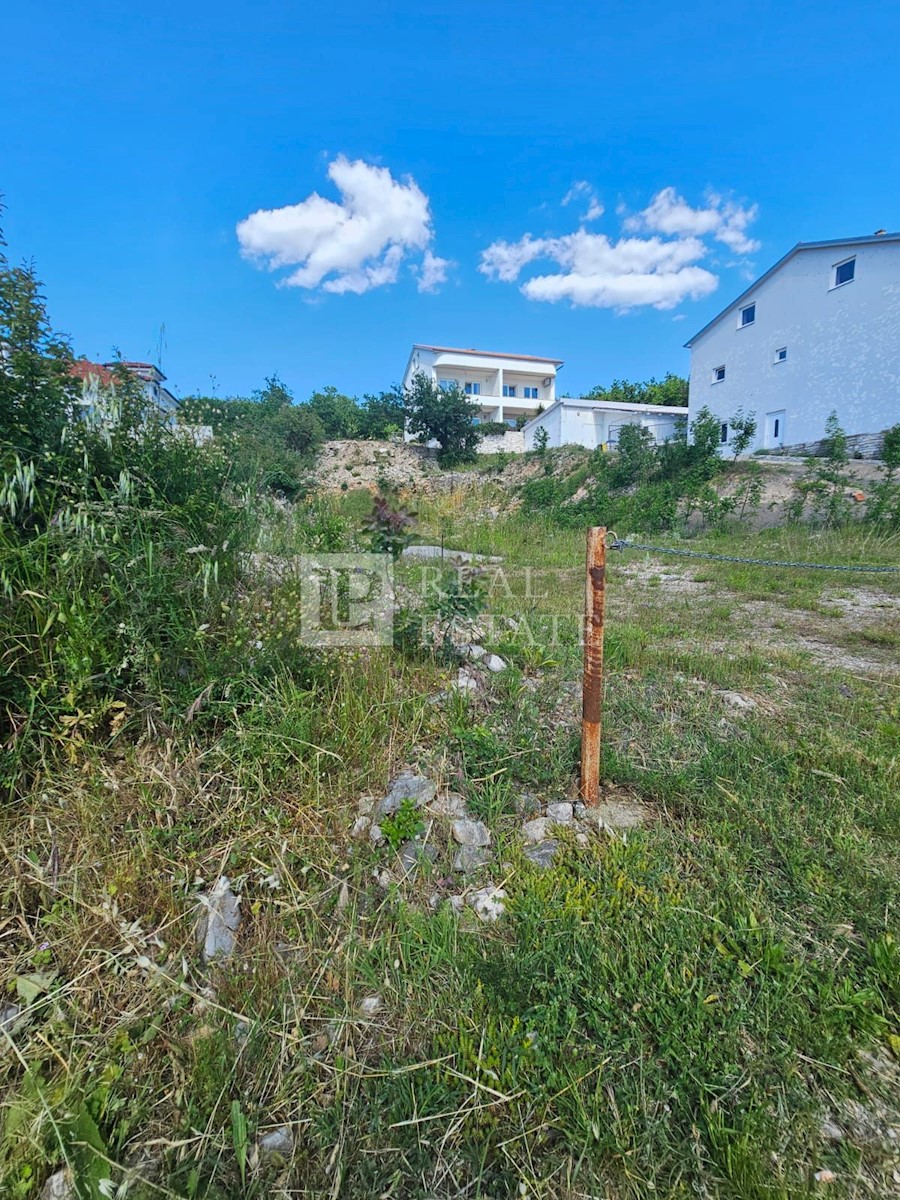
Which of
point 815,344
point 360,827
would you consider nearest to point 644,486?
point 815,344

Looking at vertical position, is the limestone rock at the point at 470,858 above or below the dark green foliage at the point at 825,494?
below

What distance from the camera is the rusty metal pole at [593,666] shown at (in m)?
1.94

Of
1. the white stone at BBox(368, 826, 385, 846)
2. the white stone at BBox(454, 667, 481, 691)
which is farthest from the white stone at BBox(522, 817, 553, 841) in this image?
the white stone at BBox(454, 667, 481, 691)

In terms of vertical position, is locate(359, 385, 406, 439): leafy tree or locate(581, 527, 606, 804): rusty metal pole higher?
locate(359, 385, 406, 439): leafy tree

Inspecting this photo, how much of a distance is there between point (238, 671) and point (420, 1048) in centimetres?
150

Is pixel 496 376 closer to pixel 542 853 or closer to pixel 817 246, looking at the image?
pixel 817 246

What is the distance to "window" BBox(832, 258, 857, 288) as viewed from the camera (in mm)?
14250

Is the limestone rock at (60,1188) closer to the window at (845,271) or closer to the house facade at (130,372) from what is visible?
the house facade at (130,372)

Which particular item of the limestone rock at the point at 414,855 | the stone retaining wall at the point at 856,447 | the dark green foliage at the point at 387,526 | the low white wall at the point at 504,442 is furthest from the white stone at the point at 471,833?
the low white wall at the point at 504,442

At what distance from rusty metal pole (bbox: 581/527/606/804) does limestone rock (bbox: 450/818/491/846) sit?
0.46 meters

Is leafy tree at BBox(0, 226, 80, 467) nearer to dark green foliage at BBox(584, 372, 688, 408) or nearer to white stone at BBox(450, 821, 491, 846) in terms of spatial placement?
white stone at BBox(450, 821, 491, 846)

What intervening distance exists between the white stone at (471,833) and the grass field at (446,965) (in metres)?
0.05

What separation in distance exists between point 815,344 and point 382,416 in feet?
67.3

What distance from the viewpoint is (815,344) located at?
49.9 ft
